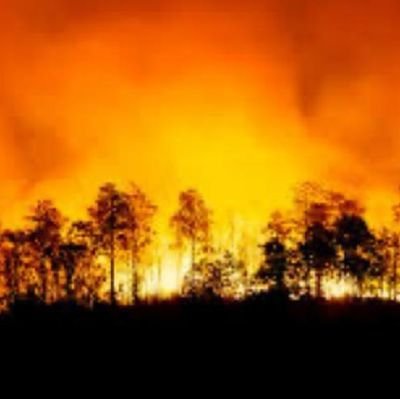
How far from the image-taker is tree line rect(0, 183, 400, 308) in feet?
200

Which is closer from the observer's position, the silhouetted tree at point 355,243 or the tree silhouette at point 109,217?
the silhouetted tree at point 355,243

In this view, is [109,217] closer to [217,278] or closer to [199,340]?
[217,278]

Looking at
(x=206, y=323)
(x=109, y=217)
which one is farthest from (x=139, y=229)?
(x=206, y=323)

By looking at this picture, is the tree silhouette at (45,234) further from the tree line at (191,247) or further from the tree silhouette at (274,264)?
the tree silhouette at (274,264)

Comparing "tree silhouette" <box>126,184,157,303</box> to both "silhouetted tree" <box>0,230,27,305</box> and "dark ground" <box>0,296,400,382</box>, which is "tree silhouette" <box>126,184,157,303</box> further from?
"dark ground" <box>0,296,400,382</box>

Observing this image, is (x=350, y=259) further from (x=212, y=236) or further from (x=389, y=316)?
(x=389, y=316)

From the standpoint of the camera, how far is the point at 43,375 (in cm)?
2161

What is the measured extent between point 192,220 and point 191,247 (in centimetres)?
342

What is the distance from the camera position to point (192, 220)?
7344 centimetres

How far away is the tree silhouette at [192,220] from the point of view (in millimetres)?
73250

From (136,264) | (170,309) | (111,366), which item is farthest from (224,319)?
(136,264)

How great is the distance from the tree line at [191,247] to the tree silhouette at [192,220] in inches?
3.5

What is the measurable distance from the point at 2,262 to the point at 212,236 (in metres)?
19.1

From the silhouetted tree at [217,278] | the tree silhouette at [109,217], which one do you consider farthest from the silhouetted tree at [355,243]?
the tree silhouette at [109,217]
